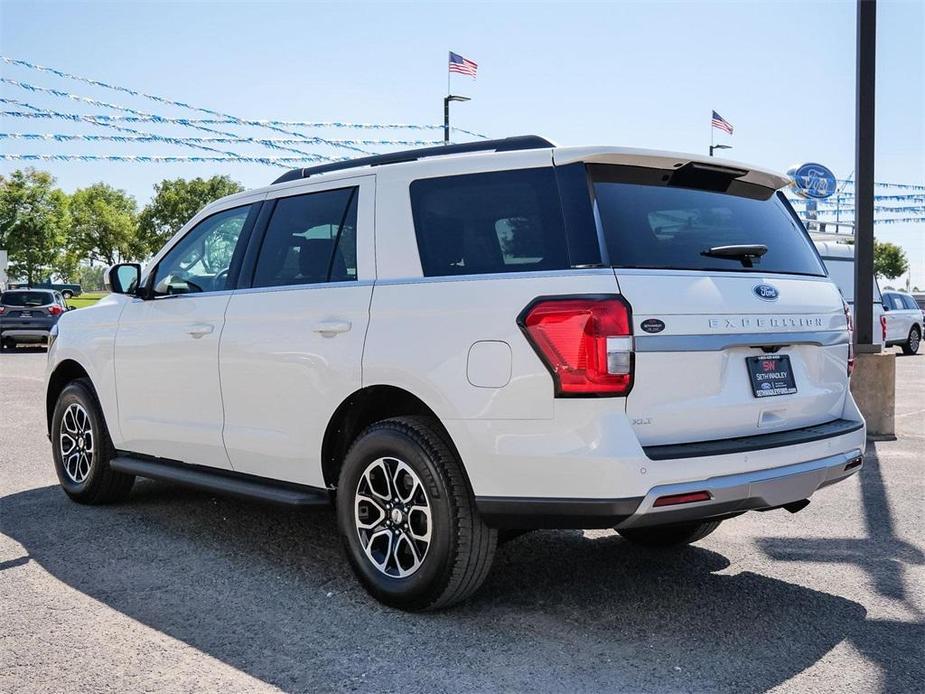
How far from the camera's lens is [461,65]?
22.1m

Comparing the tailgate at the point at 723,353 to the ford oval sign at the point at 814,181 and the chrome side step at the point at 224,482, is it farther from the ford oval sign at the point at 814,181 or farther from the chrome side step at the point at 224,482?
the ford oval sign at the point at 814,181

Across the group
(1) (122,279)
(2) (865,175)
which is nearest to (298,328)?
(1) (122,279)

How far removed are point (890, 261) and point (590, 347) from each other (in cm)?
11901

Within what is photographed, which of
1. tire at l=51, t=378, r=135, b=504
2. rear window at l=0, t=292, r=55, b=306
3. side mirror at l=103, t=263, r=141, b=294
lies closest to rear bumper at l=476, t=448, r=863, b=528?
side mirror at l=103, t=263, r=141, b=294

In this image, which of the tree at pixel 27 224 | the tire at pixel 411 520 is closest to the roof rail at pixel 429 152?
the tire at pixel 411 520

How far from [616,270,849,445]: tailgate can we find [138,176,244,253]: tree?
6955 centimetres

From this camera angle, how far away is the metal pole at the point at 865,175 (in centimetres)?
952

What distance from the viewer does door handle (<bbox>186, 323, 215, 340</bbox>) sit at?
507 centimetres

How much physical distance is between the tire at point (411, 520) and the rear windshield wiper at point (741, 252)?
1.39 metres

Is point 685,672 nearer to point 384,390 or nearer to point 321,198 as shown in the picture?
point 384,390

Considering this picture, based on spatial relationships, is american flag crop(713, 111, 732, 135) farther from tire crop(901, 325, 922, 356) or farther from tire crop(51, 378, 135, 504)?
tire crop(51, 378, 135, 504)

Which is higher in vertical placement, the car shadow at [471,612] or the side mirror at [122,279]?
the side mirror at [122,279]

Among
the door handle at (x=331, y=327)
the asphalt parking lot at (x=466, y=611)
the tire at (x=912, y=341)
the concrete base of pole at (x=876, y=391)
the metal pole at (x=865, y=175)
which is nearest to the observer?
the asphalt parking lot at (x=466, y=611)

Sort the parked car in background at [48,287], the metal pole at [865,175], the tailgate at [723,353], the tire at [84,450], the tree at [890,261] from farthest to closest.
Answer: the tree at [890,261], the parked car in background at [48,287], the metal pole at [865,175], the tire at [84,450], the tailgate at [723,353]
